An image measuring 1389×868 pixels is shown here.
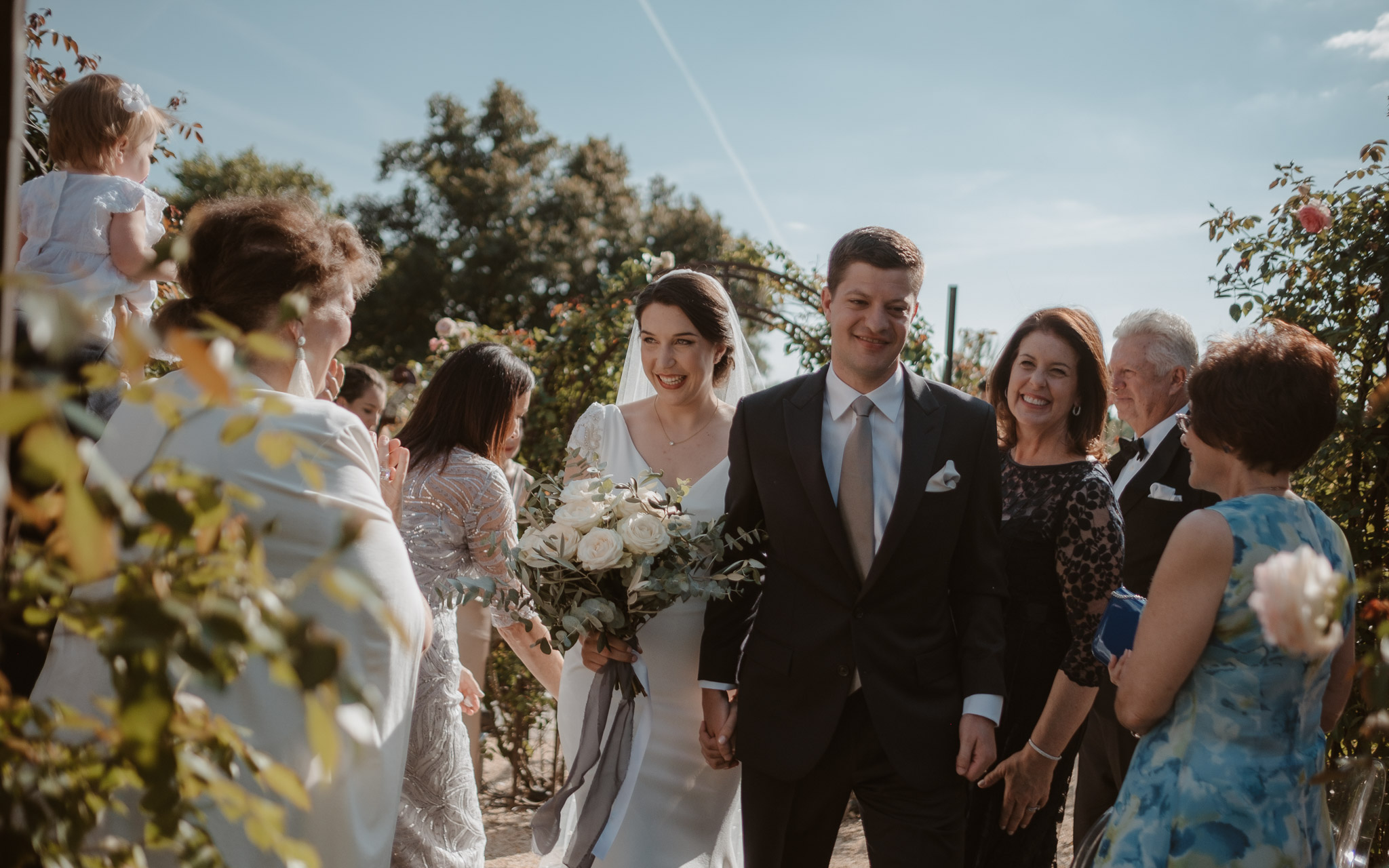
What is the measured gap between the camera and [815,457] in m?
2.80

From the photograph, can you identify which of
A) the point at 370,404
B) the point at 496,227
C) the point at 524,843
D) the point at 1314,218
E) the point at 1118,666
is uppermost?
the point at 496,227

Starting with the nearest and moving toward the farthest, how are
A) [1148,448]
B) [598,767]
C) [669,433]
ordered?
[598,767] < [669,433] < [1148,448]

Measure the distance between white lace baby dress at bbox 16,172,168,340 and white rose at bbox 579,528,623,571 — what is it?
6.30ft

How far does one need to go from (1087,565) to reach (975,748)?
0.74 metres

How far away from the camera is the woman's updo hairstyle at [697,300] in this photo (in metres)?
3.75

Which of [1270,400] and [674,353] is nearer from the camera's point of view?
[1270,400]

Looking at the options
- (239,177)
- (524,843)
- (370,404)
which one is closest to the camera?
(524,843)

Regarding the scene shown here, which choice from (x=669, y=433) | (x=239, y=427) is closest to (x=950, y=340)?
(x=669, y=433)

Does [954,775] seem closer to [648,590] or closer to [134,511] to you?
[648,590]

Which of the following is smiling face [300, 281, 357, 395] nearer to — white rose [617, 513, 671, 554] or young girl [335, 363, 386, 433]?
white rose [617, 513, 671, 554]

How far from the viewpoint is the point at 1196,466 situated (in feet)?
7.59

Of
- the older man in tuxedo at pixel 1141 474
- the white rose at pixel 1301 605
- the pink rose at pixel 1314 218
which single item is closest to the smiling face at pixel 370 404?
the older man in tuxedo at pixel 1141 474

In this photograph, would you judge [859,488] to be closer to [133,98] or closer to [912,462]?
[912,462]

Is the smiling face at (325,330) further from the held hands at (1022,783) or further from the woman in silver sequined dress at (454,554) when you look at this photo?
the held hands at (1022,783)
